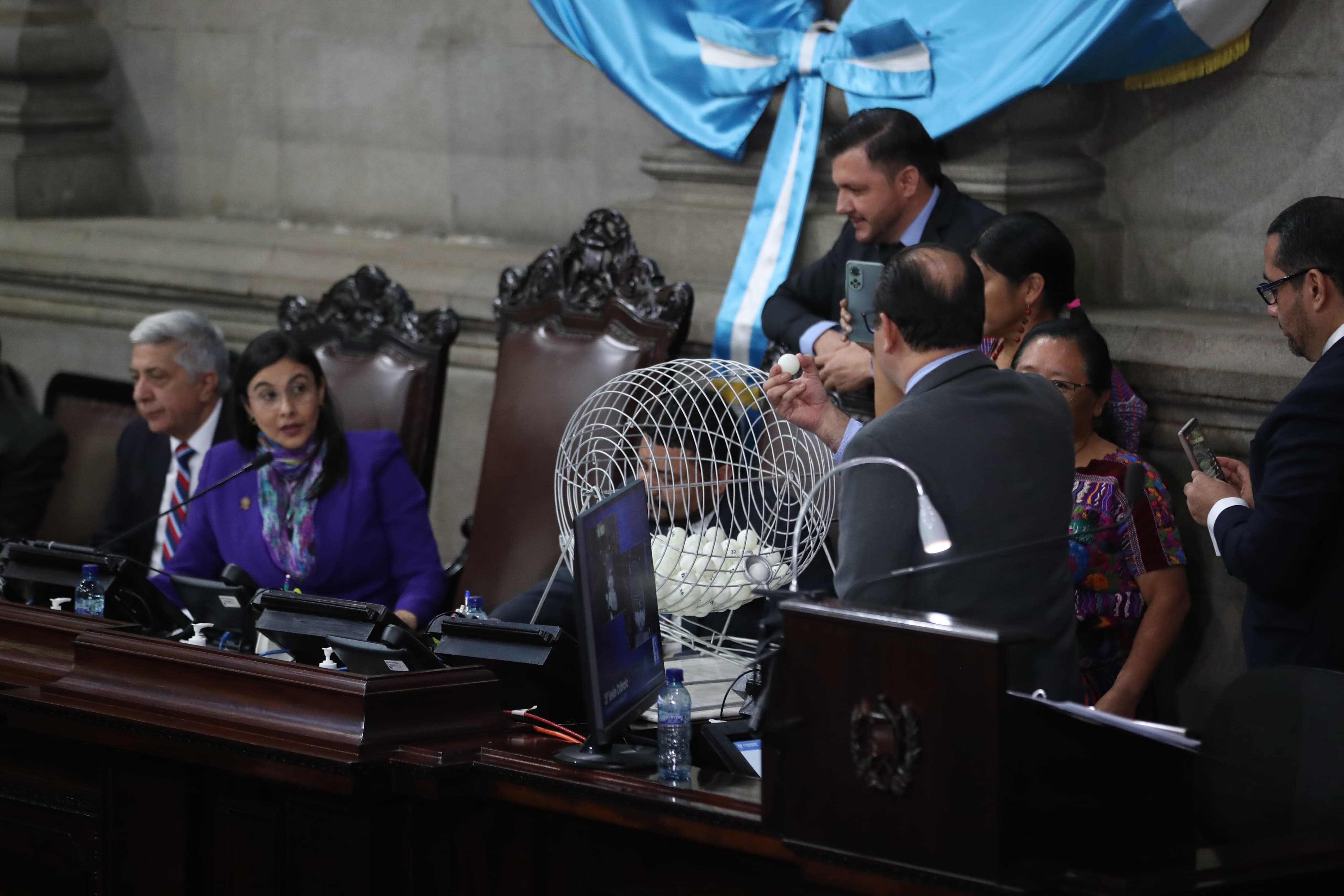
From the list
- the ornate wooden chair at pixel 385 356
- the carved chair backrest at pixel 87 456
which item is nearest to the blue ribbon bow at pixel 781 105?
the ornate wooden chair at pixel 385 356

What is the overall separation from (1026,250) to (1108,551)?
583mm

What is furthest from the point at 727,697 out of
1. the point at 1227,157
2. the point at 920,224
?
the point at 1227,157

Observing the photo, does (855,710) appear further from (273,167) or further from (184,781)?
(273,167)

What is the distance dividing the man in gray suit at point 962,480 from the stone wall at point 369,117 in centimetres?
277

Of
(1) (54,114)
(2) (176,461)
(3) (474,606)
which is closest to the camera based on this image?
(3) (474,606)

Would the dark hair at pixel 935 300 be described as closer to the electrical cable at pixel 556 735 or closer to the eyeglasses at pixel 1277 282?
the eyeglasses at pixel 1277 282

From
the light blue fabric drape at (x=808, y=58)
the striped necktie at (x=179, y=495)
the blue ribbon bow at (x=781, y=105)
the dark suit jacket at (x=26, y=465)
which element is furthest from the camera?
the dark suit jacket at (x=26, y=465)

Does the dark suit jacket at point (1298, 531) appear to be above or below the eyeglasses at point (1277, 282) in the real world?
below

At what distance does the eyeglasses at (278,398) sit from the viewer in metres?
3.93

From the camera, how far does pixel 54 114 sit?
6367 millimetres

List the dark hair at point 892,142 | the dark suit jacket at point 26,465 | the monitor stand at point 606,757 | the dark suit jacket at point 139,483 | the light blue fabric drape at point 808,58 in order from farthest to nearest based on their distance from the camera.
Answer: the dark suit jacket at point 26,465 → the dark suit jacket at point 139,483 → the light blue fabric drape at point 808,58 → the dark hair at point 892,142 → the monitor stand at point 606,757

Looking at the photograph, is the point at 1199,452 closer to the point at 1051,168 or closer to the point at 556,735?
the point at 556,735

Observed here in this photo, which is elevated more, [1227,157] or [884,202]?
[1227,157]

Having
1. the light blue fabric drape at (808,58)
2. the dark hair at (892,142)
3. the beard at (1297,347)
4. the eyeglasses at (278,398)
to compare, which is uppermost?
the light blue fabric drape at (808,58)
